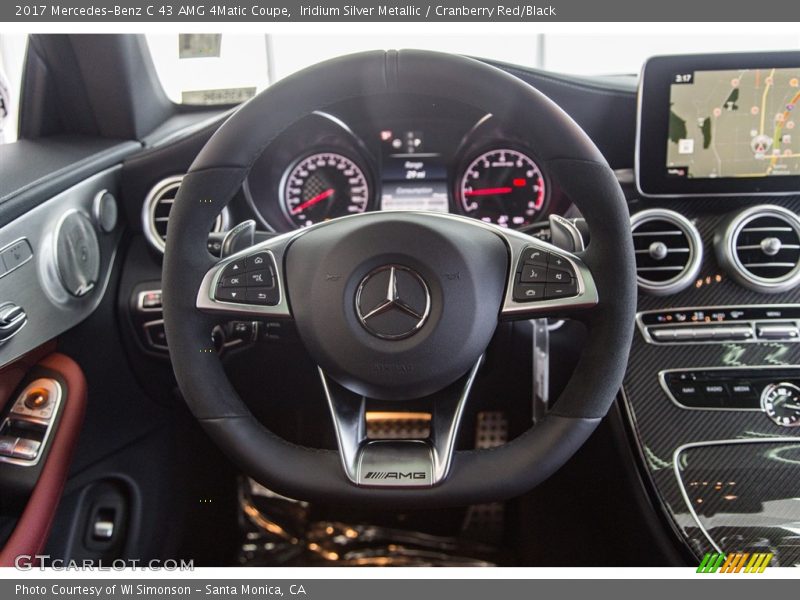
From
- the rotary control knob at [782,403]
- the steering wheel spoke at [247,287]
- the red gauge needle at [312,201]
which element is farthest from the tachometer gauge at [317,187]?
the rotary control knob at [782,403]

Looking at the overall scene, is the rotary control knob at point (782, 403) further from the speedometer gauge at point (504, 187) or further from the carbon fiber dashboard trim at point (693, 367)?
the speedometer gauge at point (504, 187)

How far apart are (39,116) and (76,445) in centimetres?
77

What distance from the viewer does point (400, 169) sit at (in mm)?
1438

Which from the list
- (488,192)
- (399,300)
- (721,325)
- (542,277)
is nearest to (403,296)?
(399,300)

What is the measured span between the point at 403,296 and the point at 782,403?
0.81 m

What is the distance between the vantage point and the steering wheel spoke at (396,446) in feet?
2.84

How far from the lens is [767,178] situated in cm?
129

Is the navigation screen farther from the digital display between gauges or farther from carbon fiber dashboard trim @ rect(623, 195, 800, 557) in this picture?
the digital display between gauges

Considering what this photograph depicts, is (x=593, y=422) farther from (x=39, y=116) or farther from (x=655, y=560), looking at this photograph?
(x=39, y=116)

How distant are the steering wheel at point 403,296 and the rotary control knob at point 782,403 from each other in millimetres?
550

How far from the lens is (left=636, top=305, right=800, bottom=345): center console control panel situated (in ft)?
4.15

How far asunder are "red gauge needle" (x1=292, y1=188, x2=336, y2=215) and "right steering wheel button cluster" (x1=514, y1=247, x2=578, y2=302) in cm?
64

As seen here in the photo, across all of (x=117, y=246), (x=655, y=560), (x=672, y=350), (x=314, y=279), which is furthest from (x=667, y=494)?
(x=117, y=246)

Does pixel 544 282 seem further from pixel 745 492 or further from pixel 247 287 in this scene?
pixel 745 492
